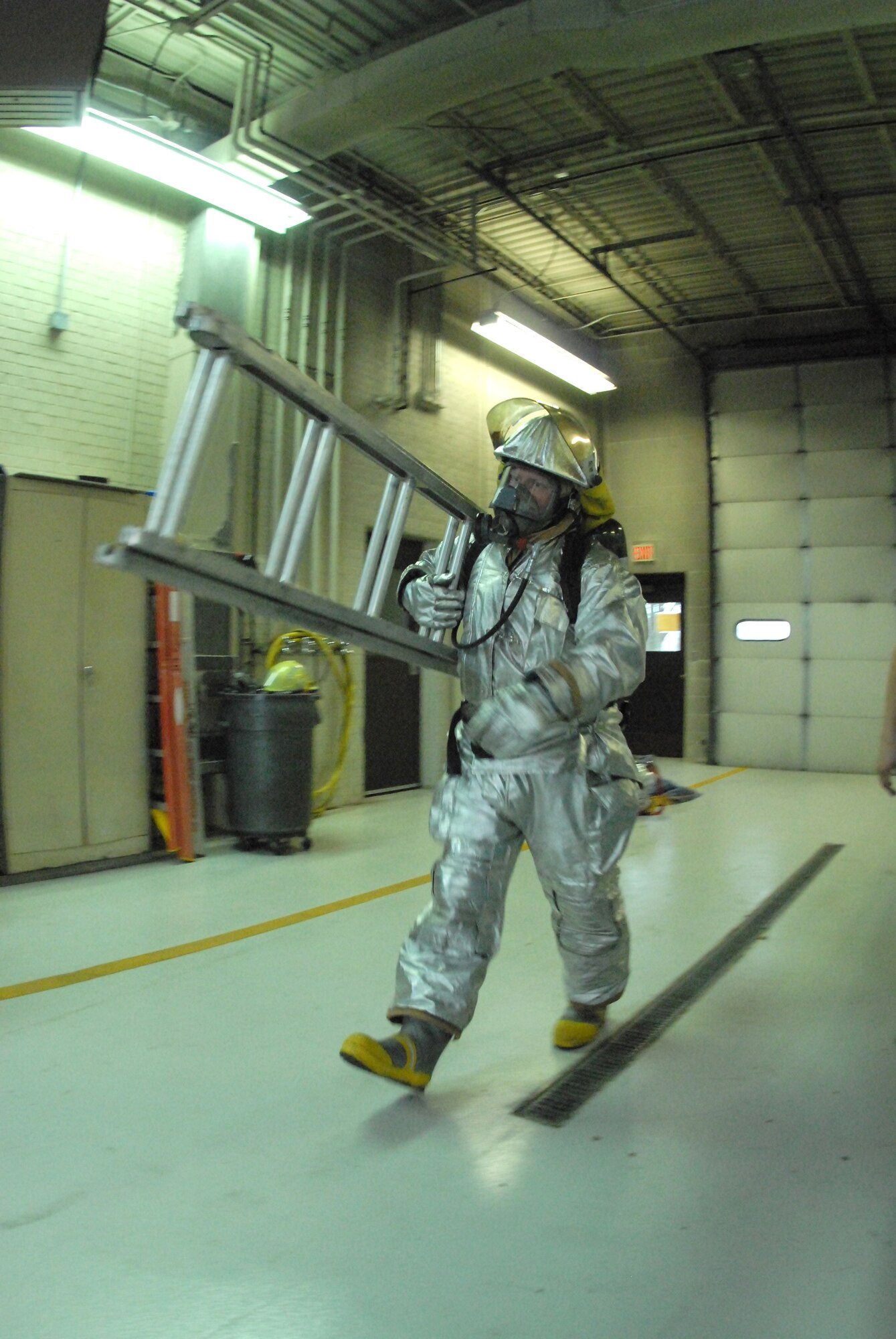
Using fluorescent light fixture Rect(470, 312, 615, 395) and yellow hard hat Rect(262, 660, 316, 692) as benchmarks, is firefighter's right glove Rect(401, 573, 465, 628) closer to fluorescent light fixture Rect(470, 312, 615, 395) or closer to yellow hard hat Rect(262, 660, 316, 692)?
yellow hard hat Rect(262, 660, 316, 692)

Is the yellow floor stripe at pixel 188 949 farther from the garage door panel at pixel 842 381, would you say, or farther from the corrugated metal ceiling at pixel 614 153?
the garage door panel at pixel 842 381

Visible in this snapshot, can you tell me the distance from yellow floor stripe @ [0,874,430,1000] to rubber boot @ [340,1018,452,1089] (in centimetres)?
161

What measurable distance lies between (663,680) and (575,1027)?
31.9 feet

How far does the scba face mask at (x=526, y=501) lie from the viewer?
279cm

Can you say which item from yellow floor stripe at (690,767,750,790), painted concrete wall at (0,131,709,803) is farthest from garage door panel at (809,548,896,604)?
yellow floor stripe at (690,767,750,790)

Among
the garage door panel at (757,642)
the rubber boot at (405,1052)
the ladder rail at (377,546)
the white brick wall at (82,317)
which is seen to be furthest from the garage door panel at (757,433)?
the rubber boot at (405,1052)

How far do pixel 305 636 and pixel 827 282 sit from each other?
685 cm

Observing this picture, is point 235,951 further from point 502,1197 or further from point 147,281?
point 147,281

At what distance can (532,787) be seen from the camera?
273 cm

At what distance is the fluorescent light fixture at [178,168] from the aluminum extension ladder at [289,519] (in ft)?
11.6

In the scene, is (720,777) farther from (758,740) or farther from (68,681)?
(68,681)

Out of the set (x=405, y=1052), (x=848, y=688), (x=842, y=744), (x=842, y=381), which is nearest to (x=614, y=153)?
(x=842, y=381)

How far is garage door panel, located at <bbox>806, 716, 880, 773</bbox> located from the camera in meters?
11.4

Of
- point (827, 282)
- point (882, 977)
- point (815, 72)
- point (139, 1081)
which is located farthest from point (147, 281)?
point (827, 282)
